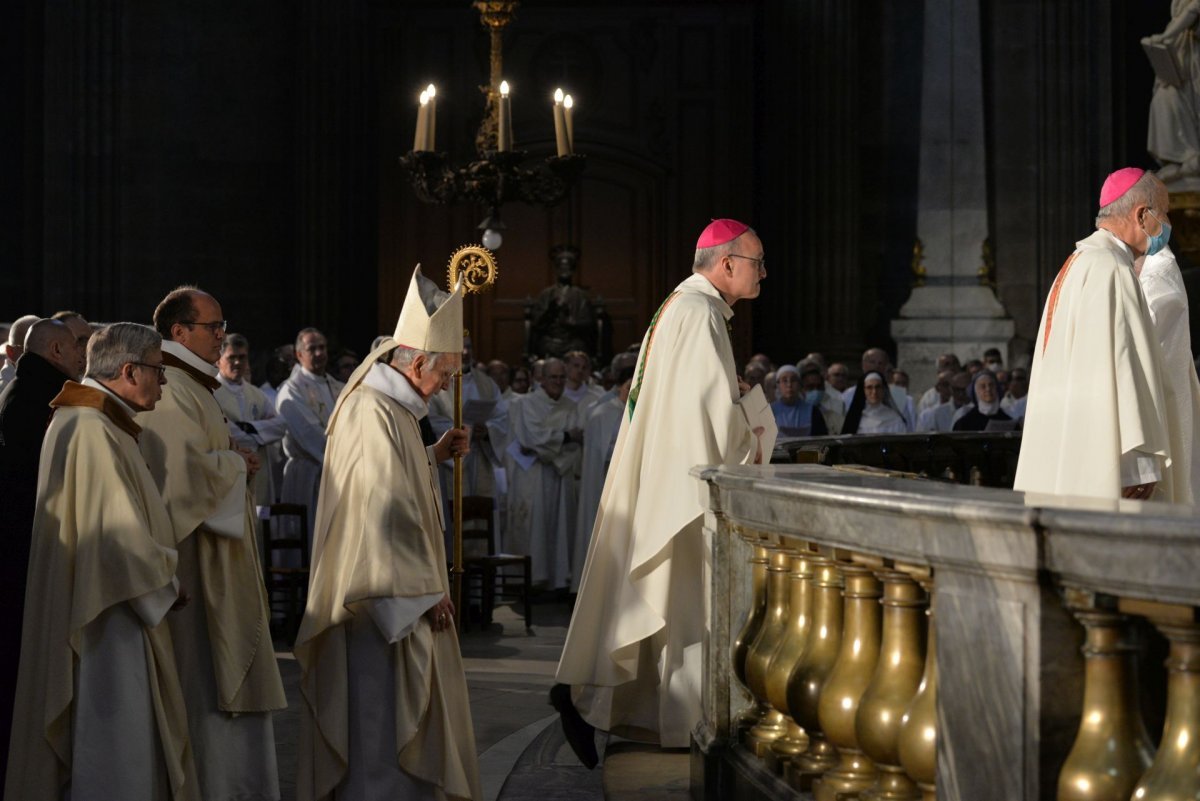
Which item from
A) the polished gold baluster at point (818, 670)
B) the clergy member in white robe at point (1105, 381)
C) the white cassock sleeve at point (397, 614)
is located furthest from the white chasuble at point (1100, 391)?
the white cassock sleeve at point (397, 614)

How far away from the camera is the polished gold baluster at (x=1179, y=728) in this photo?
2.55m

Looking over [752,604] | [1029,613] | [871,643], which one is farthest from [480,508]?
[1029,613]

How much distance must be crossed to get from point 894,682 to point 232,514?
2.87 m

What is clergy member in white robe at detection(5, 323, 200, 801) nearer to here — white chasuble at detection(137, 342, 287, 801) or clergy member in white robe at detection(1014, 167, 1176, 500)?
white chasuble at detection(137, 342, 287, 801)

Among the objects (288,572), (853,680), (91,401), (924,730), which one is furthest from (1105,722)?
(288,572)

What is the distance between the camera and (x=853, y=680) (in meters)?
3.50

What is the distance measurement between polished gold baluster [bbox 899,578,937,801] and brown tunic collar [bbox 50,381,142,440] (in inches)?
104

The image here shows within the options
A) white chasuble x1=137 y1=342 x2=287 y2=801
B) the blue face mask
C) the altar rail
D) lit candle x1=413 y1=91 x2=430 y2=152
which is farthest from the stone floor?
lit candle x1=413 y1=91 x2=430 y2=152

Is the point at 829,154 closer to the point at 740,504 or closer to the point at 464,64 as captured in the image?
the point at 464,64

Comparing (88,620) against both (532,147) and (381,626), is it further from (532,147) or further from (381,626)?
(532,147)

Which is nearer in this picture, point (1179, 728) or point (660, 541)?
point (1179, 728)

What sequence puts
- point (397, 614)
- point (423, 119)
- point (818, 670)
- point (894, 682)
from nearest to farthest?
point (894, 682)
point (818, 670)
point (397, 614)
point (423, 119)

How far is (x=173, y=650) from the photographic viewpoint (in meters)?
5.45

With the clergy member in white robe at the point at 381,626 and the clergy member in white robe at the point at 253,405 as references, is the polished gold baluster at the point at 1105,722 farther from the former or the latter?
the clergy member in white robe at the point at 253,405
